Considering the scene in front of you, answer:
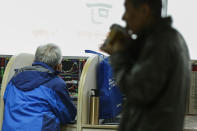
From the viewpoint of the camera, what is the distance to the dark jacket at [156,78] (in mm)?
1095

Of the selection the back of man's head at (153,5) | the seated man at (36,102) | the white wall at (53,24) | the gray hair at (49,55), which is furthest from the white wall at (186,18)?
the back of man's head at (153,5)

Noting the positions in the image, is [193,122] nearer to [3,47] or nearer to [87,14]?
[87,14]

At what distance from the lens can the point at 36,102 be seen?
229 centimetres

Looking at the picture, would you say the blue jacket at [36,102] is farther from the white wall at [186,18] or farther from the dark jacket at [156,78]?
the white wall at [186,18]

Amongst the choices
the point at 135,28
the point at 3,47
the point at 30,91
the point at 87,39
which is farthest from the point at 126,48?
the point at 3,47

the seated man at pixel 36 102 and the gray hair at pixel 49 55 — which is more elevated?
the gray hair at pixel 49 55

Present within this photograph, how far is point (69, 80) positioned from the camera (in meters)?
2.99

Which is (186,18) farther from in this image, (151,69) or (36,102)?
(151,69)

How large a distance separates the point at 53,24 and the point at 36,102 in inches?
50.5

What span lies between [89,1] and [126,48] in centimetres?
236

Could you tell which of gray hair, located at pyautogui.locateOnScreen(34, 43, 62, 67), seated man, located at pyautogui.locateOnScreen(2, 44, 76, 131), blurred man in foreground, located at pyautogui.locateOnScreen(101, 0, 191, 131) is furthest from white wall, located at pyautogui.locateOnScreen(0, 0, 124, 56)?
blurred man in foreground, located at pyautogui.locateOnScreen(101, 0, 191, 131)

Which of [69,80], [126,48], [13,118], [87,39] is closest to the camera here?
[126,48]

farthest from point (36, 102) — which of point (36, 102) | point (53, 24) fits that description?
point (53, 24)

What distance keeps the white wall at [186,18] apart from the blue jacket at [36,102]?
5.04 ft
